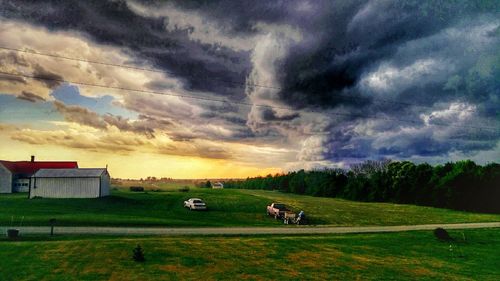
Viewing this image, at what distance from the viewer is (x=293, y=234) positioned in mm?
40250

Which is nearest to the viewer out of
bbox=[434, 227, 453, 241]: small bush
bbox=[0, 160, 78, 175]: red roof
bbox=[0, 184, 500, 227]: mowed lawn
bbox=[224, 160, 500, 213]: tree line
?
bbox=[434, 227, 453, 241]: small bush

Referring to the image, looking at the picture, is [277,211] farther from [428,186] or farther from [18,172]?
[18,172]

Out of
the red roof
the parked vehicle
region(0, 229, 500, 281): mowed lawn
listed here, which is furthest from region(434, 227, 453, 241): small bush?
the red roof

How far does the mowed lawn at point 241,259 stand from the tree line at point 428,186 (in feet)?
178

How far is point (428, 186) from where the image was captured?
93812 millimetres

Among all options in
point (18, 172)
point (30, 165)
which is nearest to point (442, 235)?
point (18, 172)

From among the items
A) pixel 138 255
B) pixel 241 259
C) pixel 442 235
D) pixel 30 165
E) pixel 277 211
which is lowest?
pixel 442 235

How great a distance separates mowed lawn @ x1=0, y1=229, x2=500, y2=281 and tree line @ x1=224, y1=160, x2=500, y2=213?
5419 cm

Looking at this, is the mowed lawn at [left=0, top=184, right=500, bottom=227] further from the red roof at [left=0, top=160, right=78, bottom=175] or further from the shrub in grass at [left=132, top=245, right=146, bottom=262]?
the red roof at [left=0, top=160, right=78, bottom=175]

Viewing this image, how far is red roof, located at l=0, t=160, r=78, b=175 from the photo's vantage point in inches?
3364

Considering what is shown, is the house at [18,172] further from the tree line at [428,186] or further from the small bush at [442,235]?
the small bush at [442,235]

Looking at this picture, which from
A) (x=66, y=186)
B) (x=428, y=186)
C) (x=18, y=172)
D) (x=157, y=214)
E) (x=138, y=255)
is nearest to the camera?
(x=138, y=255)

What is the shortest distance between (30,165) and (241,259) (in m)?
79.0

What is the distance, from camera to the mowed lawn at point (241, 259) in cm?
2453
